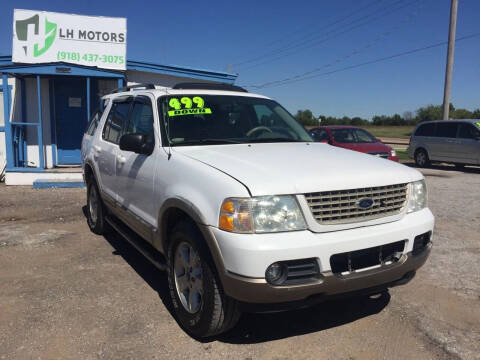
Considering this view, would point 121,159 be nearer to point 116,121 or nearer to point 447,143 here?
point 116,121

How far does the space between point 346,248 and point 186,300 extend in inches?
52.6

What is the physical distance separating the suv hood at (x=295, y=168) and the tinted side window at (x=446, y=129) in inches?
528

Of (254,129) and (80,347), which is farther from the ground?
(254,129)

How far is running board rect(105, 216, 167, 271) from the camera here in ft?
12.2

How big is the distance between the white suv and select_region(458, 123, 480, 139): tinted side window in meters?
12.8

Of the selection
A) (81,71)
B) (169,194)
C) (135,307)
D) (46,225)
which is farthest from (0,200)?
(169,194)

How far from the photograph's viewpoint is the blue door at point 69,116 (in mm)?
11180

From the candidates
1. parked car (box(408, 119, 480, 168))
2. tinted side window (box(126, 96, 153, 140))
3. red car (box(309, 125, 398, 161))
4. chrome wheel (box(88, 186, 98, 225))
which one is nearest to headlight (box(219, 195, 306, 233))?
tinted side window (box(126, 96, 153, 140))

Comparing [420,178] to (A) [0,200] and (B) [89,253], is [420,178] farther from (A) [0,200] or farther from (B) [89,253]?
(A) [0,200]

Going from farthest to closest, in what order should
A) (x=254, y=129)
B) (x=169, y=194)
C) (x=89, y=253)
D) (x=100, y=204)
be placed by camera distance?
(x=100, y=204) → (x=89, y=253) → (x=254, y=129) → (x=169, y=194)

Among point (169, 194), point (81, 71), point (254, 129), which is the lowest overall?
point (169, 194)

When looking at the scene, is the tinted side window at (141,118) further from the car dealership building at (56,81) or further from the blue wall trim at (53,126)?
the blue wall trim at (53,126)

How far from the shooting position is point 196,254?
3.04 meters

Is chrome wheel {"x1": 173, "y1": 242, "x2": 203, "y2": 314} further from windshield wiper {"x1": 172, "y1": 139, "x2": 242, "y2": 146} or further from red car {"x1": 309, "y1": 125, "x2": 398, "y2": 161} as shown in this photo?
red car {"x1": 309, "y1": 125, "x2": 398, "y2": 161}
